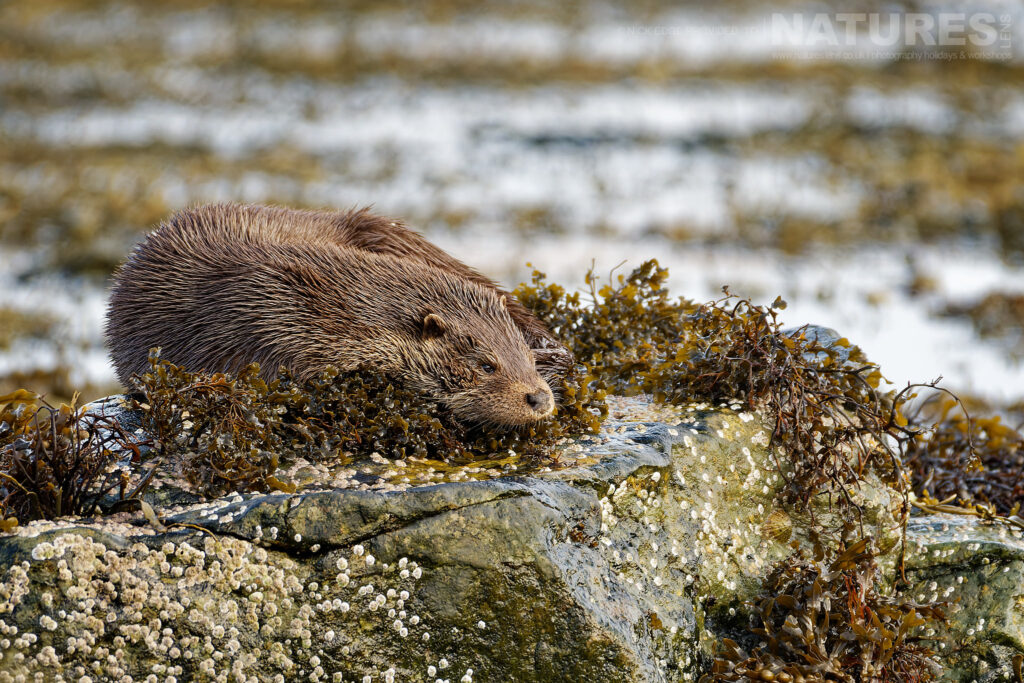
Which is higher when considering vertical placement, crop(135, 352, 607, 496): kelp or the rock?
crop(135, 352, 607, 496): kelp

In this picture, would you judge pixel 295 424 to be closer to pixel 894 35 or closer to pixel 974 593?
pixel 974 593

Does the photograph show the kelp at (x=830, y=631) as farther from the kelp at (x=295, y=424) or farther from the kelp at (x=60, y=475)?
the kelp at (x=60, y=475)

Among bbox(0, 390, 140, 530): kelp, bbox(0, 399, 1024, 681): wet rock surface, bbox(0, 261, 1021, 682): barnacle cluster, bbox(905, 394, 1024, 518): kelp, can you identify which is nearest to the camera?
bbox(0, 399, 1024, 681): wet rock surface

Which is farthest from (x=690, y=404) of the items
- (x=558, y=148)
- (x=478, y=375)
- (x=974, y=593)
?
(x=558, y=148)

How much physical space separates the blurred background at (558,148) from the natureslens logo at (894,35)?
10 cm

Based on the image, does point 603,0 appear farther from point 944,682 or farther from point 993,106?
point 944,682

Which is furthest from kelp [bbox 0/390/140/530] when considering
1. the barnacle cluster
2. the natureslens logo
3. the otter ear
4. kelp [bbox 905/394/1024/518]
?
the natureslens logo

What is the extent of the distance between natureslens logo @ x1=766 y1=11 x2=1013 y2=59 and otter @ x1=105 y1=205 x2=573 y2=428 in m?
26.2

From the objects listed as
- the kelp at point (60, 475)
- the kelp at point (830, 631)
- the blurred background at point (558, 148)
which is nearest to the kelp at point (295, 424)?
the kelp at point (60, 475)

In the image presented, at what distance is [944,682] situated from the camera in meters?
5.40

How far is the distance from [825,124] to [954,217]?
5751 millimetres

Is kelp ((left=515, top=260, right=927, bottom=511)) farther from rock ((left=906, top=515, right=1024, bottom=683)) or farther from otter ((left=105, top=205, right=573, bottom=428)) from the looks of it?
otter ((left=105, top=205, right=573, bottom=428))

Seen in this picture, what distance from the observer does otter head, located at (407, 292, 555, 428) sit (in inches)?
199

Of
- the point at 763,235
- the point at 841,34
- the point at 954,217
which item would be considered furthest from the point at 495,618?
the point at 841,34
